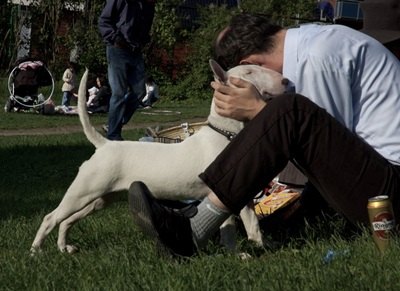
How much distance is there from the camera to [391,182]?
3.68 metres

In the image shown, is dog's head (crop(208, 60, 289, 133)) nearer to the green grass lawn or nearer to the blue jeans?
the green grass lawn

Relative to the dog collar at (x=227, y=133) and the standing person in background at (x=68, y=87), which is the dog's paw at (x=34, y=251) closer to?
the dog collar at (x=227, y=133)

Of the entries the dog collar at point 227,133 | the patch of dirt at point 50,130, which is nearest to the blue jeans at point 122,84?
the patch of dirt at point 50,130

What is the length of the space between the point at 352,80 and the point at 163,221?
106cm

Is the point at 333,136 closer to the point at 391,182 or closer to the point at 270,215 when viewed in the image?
the point at 391,182

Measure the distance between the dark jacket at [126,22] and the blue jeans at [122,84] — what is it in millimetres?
113

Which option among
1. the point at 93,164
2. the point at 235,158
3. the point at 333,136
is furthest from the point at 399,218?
the point at 93,164

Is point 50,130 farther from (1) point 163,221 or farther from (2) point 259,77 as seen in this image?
(1) point 163,221

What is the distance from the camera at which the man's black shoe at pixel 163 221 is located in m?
3.76

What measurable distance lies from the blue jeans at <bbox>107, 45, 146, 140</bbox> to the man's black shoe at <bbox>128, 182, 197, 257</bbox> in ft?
17.6

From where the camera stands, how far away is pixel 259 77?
4109 mm

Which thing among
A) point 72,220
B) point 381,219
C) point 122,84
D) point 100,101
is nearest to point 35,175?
point 122,84

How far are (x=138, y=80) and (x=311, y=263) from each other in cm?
621

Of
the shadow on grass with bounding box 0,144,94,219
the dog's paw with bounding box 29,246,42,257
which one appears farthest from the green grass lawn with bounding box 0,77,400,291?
the shadow on grass with bounding box 0,144,94,219
